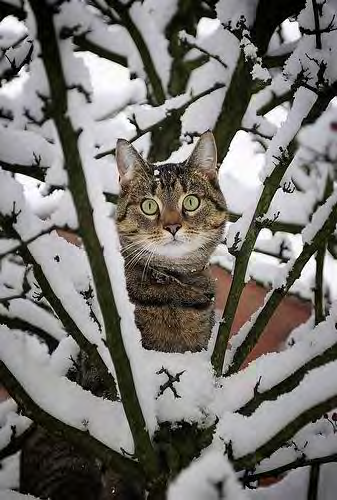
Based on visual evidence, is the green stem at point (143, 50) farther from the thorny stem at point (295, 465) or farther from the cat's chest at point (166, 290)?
the thorny stem at point (295, 465)

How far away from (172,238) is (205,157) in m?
0.46

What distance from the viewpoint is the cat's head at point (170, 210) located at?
2338mm

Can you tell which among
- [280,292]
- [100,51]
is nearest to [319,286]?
[280,292]

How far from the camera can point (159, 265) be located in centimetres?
240

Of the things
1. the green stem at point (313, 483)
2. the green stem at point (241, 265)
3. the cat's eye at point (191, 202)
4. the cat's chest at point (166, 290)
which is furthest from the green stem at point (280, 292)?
the cat's eye at point (191, 202)

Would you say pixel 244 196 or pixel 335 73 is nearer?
pixel 335 73

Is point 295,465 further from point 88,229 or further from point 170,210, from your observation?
point 170,210

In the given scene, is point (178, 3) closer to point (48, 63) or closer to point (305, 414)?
point (48, 63)

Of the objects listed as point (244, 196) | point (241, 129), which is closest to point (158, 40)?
point (241, 129)

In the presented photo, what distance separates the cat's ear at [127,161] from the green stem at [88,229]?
1.30m

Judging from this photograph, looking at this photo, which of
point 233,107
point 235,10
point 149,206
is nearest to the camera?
point 235,10

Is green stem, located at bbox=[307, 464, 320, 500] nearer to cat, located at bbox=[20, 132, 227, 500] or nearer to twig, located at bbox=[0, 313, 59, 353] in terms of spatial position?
cat, located at bbox=[20, 132, 227, 500]

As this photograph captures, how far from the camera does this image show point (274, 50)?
2.85 metres

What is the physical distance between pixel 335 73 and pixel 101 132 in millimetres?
1796
